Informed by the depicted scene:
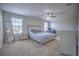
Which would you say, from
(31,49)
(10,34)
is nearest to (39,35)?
(31,49)

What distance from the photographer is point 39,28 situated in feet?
5.45

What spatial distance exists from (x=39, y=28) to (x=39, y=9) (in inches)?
12.3

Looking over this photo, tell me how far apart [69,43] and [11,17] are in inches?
40.7

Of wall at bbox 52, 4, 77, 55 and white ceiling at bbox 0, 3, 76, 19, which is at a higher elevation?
white ceiling at bbox 0, 3, 76, 19

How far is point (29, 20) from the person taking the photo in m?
1.65

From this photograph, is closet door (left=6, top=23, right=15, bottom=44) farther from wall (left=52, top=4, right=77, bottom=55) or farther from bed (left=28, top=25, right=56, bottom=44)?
wall (left=52, top=4, right=77, bottom=55)

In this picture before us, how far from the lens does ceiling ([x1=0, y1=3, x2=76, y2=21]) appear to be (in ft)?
4.98

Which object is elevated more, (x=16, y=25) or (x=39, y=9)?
(x=39, y=9)

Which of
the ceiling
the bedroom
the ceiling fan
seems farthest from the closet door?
the ceiling fan

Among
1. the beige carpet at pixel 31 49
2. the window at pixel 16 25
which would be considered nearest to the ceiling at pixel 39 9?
the window at pixel 16 25

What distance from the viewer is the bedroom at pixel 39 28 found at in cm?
Answer: 156

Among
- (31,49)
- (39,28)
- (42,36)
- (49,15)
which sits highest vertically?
(49,15)

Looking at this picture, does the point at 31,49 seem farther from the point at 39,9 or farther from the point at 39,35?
the point at 39,9

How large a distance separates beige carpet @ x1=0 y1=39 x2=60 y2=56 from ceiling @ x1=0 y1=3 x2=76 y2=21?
456 mm
